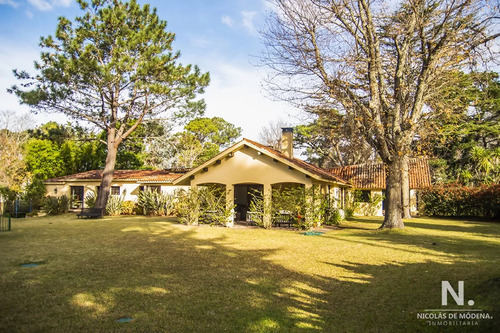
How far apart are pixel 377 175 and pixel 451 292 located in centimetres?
2713

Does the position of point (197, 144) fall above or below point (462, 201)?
above

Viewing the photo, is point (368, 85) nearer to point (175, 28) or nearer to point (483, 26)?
point (483, 26)

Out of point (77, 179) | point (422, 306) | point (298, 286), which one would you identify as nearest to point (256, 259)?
point (298, 286)

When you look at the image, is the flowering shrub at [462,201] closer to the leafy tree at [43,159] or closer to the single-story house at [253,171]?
the single-story house at [253,171]

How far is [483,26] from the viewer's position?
14.9 meters

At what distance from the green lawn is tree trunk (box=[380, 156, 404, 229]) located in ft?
11.2

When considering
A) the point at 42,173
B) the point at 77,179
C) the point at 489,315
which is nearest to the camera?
the point at 489,315

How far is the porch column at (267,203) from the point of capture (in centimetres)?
1897

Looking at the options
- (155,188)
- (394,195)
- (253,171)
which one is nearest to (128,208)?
(155,188)

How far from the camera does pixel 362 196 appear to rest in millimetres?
32469

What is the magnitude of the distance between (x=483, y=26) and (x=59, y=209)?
29.3 metres

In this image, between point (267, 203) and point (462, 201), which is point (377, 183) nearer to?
point (462, 201)

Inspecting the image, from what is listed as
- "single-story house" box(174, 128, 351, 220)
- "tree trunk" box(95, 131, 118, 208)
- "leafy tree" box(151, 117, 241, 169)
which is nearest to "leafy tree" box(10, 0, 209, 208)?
"tree trunk" box(95, 131, 118, 208)

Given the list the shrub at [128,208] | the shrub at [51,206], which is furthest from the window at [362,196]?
the shrub at [51,206]
